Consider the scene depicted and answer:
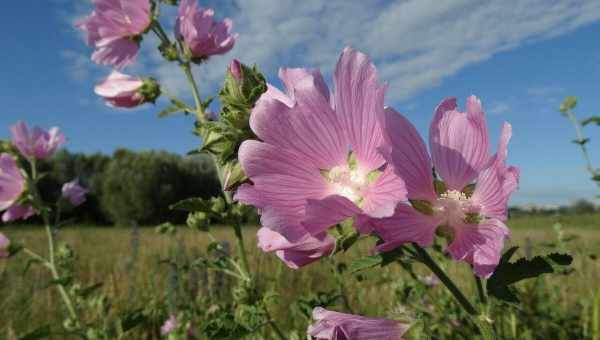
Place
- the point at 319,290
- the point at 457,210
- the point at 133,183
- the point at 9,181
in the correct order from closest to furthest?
the point at 457,210
the point at 9,181
the point at 319,290
the point at 133,183

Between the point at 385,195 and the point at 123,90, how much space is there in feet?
4.51

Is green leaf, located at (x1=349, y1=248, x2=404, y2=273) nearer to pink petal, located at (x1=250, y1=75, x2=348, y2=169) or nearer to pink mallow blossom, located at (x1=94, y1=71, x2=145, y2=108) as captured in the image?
Result: pink petal, located at (x1=250, y1=75, x2=348, y2=169)

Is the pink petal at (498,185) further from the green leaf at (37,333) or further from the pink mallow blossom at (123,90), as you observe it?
the green leaf at (37,333)

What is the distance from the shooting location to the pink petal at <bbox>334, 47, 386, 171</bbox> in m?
0.61

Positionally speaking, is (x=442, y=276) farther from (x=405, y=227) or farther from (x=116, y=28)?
(x=116, y=28)

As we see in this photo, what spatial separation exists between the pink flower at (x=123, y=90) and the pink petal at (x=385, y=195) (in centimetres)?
131

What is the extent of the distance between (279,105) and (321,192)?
136mm

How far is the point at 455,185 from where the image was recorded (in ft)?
2.23

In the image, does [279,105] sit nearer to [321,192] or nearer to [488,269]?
[321,192]

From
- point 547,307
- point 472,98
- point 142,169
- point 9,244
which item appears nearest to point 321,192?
point 472,98

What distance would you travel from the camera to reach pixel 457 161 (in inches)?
26.4

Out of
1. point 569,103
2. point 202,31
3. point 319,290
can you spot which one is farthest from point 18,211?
point 569,103

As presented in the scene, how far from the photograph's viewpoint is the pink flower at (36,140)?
2594 mm

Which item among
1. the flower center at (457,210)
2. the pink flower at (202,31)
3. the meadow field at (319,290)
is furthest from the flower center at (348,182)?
the pink flower at (202,31)
